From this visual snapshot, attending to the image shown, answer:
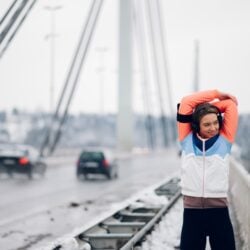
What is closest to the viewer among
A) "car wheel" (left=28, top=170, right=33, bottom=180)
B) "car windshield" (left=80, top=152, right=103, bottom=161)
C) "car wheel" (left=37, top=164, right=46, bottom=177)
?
"car wheel" (left=28, top=170, right=33, bottom=180)

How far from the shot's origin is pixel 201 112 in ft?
14.3

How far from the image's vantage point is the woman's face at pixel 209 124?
171 inches

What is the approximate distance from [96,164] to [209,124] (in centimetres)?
2285

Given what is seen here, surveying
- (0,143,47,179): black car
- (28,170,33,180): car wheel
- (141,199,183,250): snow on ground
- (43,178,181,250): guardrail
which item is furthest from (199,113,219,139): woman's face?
(28,170,33,180): car wheel

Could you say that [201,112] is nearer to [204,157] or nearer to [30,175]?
[204,157]

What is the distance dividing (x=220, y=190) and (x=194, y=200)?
0.19 meters

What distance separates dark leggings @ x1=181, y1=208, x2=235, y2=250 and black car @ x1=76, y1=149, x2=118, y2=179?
2257 centimetres

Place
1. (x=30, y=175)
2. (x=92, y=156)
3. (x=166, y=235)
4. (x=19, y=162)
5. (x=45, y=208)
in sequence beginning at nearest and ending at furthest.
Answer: (x=166, y=235) < (x=45, y=208) < (x=19, y=162) < (x=30, y=175) < (x=92, y=156)

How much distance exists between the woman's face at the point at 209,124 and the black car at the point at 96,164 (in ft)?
74.1

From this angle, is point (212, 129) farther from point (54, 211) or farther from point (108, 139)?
point (108, 139)

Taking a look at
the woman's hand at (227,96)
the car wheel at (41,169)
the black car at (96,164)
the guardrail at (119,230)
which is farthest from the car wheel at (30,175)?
the woman's hand at (227,96)

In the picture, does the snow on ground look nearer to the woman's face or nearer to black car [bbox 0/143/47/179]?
the woman's face

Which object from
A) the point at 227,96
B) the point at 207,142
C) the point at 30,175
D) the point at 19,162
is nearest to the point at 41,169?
the point at 30,175

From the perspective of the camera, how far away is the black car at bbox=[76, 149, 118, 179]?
1061 inches
